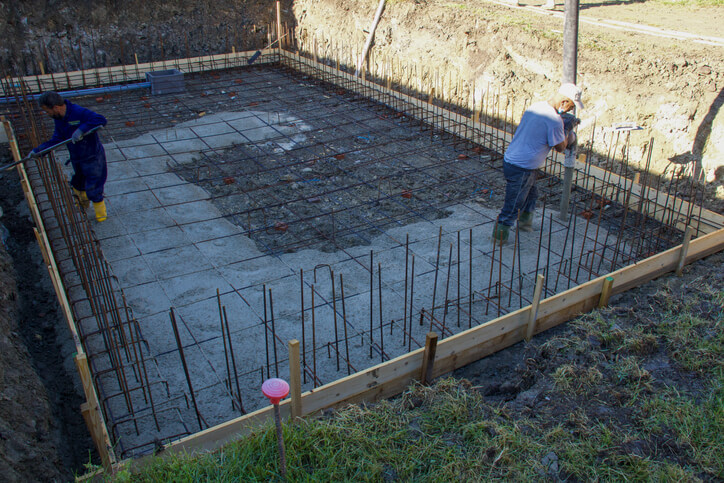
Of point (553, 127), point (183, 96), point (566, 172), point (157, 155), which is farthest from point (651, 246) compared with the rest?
point (183, 96)

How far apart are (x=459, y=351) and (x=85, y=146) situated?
4021mm

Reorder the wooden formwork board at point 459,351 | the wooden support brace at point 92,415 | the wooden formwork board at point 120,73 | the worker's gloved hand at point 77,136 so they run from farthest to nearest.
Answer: the wooden formwork board at point 120,73 → the worker's gloved hand at point 77,136 → the wooden formwork board at point 459,351 → the wooden support brace at point 92,415

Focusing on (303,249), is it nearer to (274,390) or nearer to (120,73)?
(274,390)

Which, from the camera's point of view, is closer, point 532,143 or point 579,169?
point 532,143

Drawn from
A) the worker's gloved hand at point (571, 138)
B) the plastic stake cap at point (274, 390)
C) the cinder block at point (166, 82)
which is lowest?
the cinder block at point (166, 82)

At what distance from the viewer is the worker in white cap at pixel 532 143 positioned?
4.92 m

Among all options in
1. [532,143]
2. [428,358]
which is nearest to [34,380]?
[428,358]

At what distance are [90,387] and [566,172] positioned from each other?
4494 mm

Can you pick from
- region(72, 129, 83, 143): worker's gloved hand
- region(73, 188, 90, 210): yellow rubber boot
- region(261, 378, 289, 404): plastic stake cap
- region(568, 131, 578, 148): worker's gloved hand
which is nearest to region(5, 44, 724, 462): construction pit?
→ region(73, 188, 90, 210): yellow rubber boot

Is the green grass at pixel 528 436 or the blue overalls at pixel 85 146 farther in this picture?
the blue overalls at pixel 85 146

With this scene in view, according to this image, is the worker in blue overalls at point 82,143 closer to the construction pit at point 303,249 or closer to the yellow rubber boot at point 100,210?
the yellow rubber boot at point 100,210

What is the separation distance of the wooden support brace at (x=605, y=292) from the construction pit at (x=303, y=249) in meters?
0.03

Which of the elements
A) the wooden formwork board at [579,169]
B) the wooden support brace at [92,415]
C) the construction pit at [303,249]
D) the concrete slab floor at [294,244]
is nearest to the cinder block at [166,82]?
the construction pit at [303,249]

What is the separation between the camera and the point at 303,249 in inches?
211
